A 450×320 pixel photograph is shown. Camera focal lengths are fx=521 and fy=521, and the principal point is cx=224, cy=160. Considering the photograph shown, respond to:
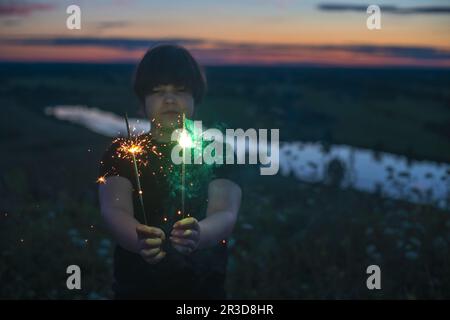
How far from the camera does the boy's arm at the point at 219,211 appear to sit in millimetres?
2357

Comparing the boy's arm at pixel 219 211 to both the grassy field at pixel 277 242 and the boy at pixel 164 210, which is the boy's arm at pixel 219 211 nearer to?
the boy at pixel 164 210

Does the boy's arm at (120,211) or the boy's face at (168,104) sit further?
the boy's face at (168,104)

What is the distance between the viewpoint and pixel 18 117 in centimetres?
2041

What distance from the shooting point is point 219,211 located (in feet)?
8.12

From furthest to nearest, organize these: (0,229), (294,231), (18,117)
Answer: (18,117) < (294,231) < (0,229)

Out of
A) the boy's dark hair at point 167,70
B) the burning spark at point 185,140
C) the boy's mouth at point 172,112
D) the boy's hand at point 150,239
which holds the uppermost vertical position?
the boy's dark hair at point 167,70

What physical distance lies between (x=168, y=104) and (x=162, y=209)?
0.52 meters

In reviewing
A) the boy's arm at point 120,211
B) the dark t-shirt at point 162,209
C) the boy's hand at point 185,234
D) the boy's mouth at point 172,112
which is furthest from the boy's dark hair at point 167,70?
the boy's hand at point 185,234

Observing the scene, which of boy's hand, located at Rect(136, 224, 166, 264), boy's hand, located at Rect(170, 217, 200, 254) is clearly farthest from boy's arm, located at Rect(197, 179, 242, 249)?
boy's hand, located at Rect(136, 224, 166, 264)

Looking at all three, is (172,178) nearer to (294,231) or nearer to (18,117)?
(294,231)

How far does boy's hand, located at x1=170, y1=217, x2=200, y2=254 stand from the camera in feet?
6.71

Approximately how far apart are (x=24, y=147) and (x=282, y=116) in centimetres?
918

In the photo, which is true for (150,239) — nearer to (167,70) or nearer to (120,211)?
(120,211)
